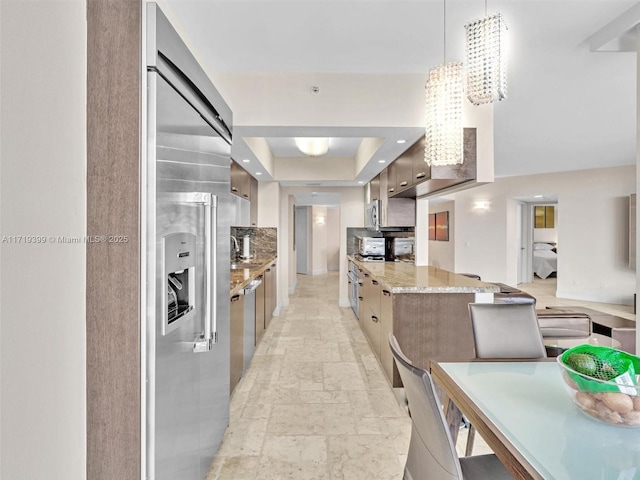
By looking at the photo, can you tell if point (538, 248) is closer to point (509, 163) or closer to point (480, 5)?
point (509, 163)

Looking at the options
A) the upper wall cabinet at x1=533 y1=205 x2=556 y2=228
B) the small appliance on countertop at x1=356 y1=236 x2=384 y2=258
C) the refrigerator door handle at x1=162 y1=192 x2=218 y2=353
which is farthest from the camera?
the upper wall cabinet at x1=533 y1=205 x2=556 y2=228

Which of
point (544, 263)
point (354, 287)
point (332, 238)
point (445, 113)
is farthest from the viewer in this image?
point (332, 238)

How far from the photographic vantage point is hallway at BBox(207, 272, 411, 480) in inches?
75.3

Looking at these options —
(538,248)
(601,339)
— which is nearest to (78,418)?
(601,339)

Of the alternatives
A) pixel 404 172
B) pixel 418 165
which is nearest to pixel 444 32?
pixel 418 165

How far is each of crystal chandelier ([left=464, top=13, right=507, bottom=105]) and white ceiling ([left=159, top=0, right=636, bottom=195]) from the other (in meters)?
0.59

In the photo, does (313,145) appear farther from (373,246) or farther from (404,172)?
(373,246)

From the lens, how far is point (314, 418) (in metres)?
2.41

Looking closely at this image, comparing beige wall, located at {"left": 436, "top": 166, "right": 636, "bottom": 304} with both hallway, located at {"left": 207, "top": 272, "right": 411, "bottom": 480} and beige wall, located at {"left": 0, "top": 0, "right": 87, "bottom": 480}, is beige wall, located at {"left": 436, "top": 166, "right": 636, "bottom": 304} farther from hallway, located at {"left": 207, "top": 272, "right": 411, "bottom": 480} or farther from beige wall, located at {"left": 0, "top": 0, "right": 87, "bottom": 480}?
beige wall, located at {"left": 0, "top": 0, "right": 87, "bottom": 480}

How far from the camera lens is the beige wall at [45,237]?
955 millimetres

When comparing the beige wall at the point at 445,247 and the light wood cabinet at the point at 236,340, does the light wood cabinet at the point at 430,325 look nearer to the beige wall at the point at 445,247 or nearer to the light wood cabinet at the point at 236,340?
the light wood cabinet at the point at 236,340

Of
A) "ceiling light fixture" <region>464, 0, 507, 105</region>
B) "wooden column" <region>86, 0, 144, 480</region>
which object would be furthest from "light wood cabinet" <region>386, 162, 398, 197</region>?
"wooden column" <region>86, 0, 144, 480</region>

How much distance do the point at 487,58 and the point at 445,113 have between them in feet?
1.37

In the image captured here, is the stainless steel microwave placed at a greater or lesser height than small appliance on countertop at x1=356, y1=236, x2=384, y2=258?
greater
